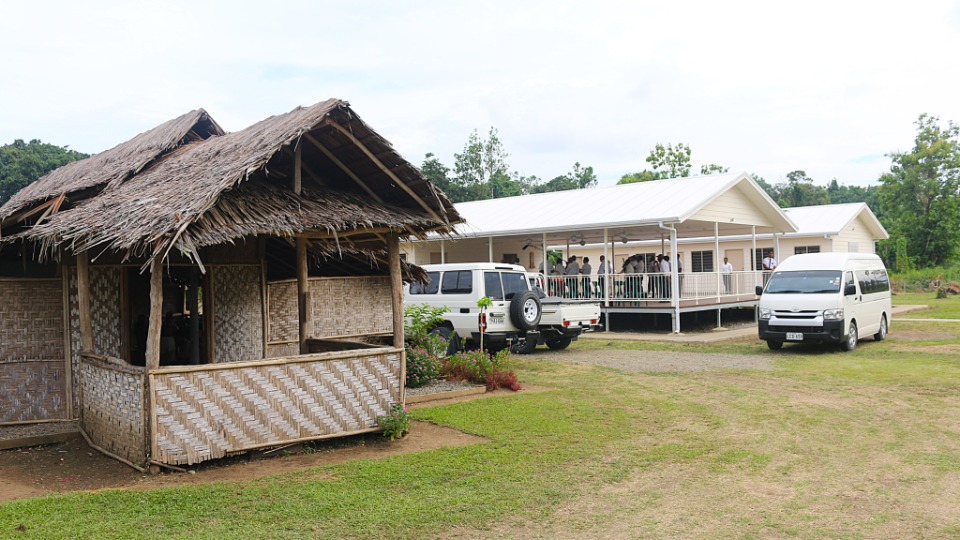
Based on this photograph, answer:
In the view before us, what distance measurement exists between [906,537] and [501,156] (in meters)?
59.0

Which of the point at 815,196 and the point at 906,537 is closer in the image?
the point at 906,537

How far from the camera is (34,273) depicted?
9.18 m

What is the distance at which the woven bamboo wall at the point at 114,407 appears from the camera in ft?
23.2

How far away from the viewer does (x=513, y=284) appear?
15.4 m

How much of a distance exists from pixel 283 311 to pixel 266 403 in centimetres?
385

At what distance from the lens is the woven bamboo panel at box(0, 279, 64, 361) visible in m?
8.96

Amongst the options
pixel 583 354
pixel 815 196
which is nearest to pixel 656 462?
pixel 583 354

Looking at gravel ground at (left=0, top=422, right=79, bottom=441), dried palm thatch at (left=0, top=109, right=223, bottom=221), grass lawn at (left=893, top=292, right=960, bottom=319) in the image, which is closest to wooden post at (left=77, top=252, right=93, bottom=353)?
gravel ground at (left=0, top=422, right=79, bottom=441)

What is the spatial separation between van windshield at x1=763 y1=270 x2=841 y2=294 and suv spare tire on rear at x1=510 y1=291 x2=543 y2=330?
5189 millimetres

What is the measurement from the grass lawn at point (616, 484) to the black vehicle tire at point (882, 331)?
7.55 metres

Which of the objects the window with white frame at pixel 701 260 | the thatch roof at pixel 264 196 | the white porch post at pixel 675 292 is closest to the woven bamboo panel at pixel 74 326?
the thatch roof at pixel 264 196

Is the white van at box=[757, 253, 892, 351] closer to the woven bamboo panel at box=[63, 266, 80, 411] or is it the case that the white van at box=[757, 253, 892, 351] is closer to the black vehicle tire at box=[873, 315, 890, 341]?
the black vehicle tire at box=[873, 315, 890, 341]

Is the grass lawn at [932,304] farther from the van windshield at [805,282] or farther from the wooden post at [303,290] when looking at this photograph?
the wooden post at [303,290]

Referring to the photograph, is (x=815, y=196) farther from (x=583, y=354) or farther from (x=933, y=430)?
(x=933, y=430)
